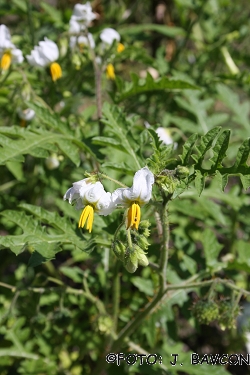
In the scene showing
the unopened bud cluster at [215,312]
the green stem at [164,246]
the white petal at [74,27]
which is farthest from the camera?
the white petal at [74,27]

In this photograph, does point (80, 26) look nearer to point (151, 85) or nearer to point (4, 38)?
point (4, 38)

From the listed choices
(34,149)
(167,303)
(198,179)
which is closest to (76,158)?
(34,149)

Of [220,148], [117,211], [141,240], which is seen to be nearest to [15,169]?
[117,211]

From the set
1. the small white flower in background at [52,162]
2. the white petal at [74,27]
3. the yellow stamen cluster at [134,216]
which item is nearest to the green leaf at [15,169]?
the small white flower in background at [52,162]

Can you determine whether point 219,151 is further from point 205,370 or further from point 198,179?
point 205,370

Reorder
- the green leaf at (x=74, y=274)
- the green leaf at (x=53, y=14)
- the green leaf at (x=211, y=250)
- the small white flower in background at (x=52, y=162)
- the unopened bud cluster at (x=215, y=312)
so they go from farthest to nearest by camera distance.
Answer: the green leaf at (x=53, y=14) → the green leaf at (x=74, y=274) → the small white flower in background at (x=52, y=162) → the green leaf at (x=211, y=250) → the unopened bud cluster at (x=215, y=312)

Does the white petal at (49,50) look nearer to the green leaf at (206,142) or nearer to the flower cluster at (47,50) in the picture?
the flower cluster at (47,50)
